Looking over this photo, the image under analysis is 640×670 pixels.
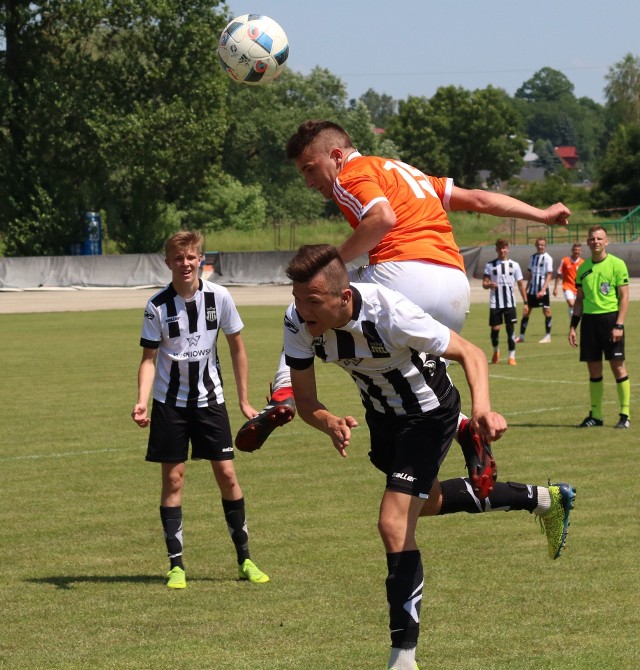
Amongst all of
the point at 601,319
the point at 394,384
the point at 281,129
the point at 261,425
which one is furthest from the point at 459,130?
the point at 394,384

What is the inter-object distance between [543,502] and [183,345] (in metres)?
2.46

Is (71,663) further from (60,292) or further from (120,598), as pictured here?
(60,292)

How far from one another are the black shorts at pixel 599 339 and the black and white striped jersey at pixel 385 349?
8598 millimetres

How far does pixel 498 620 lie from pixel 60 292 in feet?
160

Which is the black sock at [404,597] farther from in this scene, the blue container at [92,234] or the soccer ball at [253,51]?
the blue container at [92,234]

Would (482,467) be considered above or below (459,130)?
below

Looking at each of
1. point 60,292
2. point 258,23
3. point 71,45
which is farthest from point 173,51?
point 258,23

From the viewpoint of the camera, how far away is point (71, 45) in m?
59.7

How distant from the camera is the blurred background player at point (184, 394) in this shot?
7672mm

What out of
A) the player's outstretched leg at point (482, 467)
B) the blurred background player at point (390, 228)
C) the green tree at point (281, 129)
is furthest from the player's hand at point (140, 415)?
the green tree at point (281, 129)

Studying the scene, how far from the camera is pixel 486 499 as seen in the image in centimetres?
693

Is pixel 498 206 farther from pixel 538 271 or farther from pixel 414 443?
pixel 538 271

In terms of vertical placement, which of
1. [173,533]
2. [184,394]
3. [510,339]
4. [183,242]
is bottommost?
[173,533]

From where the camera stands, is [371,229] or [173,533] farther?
[173,533]
